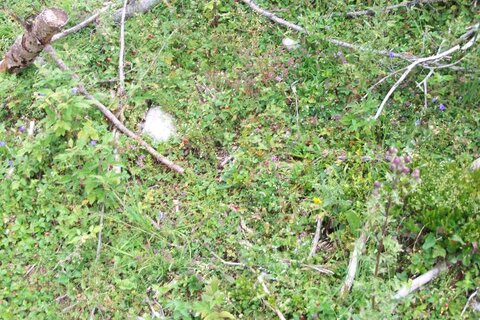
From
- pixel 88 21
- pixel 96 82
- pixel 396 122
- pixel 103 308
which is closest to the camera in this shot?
pixel 103 308

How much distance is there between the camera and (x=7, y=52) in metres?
5.04

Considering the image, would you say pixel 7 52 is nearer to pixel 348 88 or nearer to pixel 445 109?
pixel 348 88

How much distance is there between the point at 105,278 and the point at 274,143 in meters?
1.69

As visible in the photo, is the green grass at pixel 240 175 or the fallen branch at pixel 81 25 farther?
the fallen branch at pixel 81 25

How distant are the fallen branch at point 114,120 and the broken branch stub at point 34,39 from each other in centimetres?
13

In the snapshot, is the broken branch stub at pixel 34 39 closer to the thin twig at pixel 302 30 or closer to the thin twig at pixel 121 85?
the thin twig at pixel 121 85

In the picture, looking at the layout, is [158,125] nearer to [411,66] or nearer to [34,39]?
[34,39]

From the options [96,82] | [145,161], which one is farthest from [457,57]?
[96,82]

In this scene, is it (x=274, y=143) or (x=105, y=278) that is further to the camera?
(x=274, y=143)

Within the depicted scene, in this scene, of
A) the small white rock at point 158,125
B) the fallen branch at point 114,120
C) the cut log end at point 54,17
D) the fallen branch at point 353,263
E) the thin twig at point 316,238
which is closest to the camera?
the fallen branch at point 353,263

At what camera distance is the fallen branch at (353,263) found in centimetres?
340

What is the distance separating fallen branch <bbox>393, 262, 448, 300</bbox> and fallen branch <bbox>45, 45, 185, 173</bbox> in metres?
1.90

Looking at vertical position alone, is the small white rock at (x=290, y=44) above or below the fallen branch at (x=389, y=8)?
above

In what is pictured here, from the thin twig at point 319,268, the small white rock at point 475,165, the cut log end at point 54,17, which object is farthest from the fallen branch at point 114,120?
the small white rock at point 475,165
